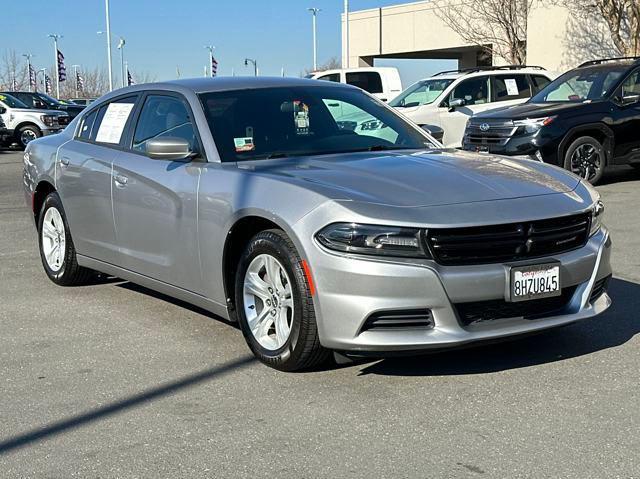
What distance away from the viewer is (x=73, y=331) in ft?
19.5

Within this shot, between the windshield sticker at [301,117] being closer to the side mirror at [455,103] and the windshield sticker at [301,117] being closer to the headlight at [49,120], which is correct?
the side mirror at [455,103]

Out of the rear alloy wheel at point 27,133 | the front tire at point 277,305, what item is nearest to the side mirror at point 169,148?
the front tire at point 277,305

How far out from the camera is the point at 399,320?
4.41 meters

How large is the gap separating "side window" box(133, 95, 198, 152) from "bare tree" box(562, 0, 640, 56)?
59.1ft

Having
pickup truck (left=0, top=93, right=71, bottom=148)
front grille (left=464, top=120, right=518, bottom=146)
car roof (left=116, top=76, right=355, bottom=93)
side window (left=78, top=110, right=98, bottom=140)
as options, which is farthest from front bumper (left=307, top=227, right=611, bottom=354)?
pickup truck (left=0, top=93, right=71, bottom=148)

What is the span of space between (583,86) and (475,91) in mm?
4332

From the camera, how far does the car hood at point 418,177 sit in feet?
15.1

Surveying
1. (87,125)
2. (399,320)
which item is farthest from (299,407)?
(87,125)

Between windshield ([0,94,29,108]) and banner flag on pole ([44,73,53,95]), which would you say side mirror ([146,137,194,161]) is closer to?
windshield ([0,94,29,108])

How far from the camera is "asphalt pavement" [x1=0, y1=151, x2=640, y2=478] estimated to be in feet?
12.2

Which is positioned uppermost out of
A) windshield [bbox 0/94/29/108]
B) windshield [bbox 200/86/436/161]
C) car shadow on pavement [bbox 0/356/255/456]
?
windshield [bbox 0/94/29/108]

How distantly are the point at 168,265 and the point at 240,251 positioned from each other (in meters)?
0.66

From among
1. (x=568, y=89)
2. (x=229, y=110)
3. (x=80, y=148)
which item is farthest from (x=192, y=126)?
(x=568, y=89)

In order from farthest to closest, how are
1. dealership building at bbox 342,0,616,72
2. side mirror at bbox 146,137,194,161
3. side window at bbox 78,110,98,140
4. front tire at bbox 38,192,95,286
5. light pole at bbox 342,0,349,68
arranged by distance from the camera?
light pole at bbox 342,0,349,68 < dealership building at bbox 342,0,616,72 < front tire at bbox 38,192,95,286 < side window at bbox 78,110,98,140 < side mirror at bbox 146,137,194,161
